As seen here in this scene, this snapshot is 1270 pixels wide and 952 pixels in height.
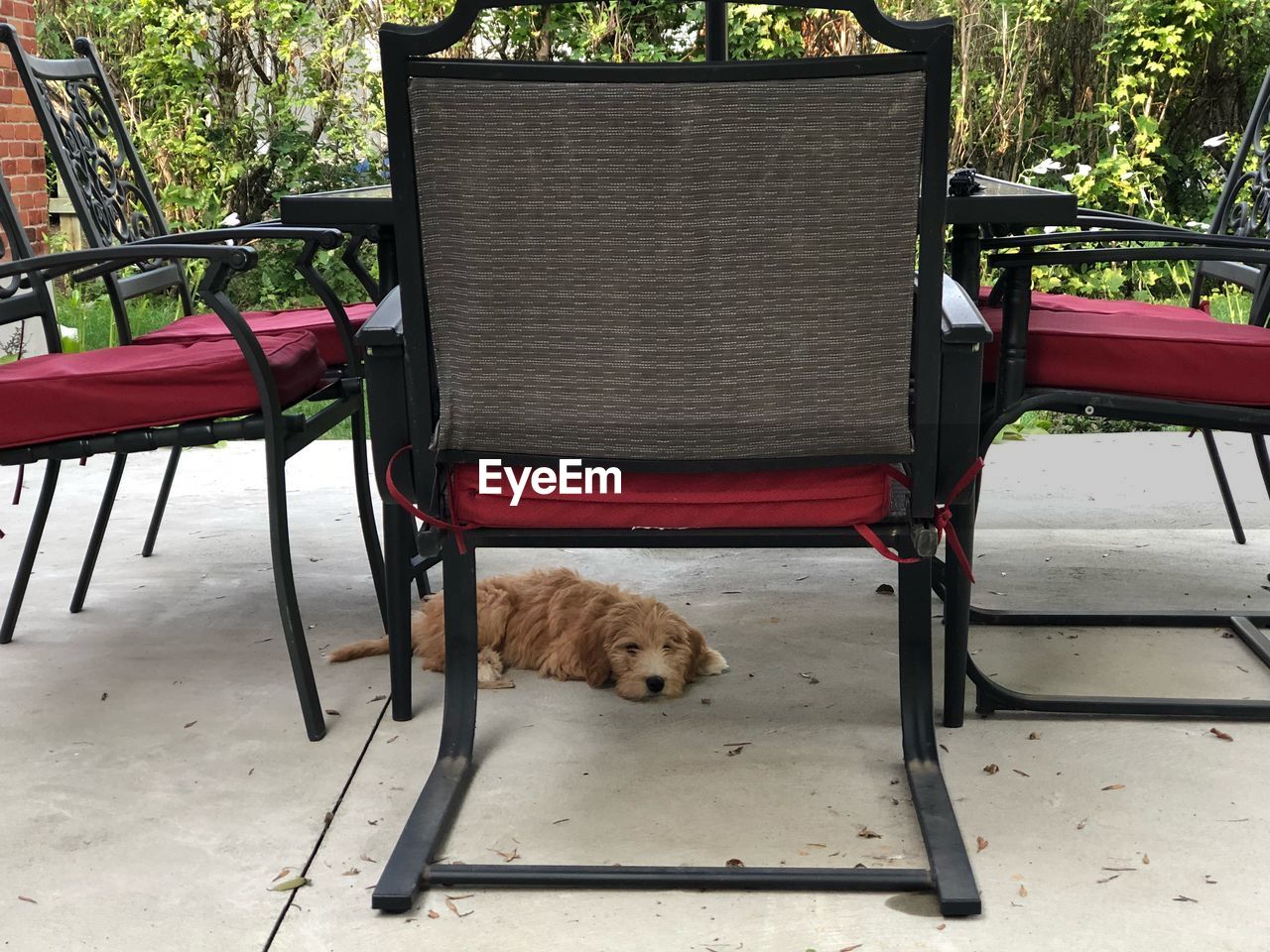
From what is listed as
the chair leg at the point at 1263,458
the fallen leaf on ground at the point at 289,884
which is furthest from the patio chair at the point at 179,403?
the chair leg at the point at 1263,458

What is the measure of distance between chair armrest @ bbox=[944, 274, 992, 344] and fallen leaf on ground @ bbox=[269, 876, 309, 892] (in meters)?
1.16

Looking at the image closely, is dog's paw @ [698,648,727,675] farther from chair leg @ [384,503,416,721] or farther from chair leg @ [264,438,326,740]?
chair leg @ [264,438,326,740]

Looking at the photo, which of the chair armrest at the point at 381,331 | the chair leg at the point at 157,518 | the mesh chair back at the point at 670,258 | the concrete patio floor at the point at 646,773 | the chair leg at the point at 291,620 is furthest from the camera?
the chair leg at the point at 157,518

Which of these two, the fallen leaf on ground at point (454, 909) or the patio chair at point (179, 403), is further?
the patio chair at point (179, 403)

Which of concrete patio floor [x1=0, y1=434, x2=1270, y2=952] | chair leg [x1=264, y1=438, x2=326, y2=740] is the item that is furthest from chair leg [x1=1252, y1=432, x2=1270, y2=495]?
chair leg [x1=264, y1=438, x2=326, y2=740]

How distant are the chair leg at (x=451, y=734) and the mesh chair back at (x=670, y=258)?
0.33 metres

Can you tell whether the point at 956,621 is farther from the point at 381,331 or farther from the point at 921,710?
the point at 381,331

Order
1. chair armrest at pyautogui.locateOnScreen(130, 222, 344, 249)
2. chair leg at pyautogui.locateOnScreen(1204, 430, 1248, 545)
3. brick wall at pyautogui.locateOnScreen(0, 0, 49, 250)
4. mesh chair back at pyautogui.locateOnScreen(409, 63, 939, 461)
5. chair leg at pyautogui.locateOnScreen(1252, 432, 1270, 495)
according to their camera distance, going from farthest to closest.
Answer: brick wall at pyautogui.locateOnScreen(0, 0, 49, 250) < chair leg at pyautogui.locateOnScreen(1204, 430, 1248, 545) < chair leg at pyautogui.locateOnScreen(1252, 432, 1270, 495) < chair armrest at pyautogui.locateOnScreen(130, 222, 344, 249) < mesh chair back at pyautogui.locateOnScreen(409, 63, 939, 461)

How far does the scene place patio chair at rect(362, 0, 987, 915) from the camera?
1.56 meters

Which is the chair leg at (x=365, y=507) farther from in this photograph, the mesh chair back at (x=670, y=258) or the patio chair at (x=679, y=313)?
the mesh chair back at (x=670, y=258)

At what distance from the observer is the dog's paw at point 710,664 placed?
2553 mm

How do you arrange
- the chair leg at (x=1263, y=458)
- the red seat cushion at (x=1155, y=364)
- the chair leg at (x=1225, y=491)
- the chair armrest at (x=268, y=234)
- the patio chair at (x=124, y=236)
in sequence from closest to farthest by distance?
the red seat cushion at (x=1155, y=364) < the chair armrest at (x=268, y=234) < the patio chair at (x=124, y=236) < the chair leg at (x=1263, y=458) < the chair leg at (x=1225, y=491)

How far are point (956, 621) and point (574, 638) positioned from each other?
72 centimetres

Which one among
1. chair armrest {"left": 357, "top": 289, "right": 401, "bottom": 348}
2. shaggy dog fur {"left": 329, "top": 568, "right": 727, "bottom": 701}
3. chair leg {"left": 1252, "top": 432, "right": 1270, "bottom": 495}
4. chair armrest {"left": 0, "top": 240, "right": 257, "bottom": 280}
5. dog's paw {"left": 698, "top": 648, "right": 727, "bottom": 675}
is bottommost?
dog's paw {"left": 698, "top": 648, "right": 727, "bottom": 675}
